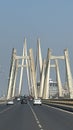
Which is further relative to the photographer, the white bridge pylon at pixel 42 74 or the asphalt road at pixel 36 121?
the white bridge pylon at pixel 42 74

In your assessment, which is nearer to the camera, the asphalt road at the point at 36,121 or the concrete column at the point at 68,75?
the asphalt road at the point at 36,121

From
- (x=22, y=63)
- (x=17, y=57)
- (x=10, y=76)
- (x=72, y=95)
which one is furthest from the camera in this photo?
(x=22, y=63)

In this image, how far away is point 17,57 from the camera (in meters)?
173

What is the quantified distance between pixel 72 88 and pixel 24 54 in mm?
75069

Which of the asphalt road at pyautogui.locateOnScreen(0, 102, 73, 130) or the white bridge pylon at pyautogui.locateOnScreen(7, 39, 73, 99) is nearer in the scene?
the asphalt road at pyautogui.locateOnScreen(0, 102, 73, 130)

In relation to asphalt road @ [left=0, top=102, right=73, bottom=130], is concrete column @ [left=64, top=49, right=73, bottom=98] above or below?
above

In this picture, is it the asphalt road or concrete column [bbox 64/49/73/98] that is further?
concrete column [bbox 64/49/73/98]

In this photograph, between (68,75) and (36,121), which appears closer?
(36,121)

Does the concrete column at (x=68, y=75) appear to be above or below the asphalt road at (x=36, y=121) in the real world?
above

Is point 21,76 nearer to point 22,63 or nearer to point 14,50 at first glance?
point 22,63

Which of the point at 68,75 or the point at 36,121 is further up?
the point at 68,75

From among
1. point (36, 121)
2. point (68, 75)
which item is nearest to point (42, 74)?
point (68, 75)

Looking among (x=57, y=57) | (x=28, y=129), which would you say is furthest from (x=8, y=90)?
(x=28, y=129)

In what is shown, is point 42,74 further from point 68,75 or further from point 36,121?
point 36,121
